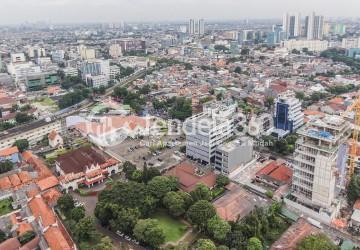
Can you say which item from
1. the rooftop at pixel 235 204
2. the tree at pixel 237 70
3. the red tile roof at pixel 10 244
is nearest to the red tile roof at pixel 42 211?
the red tile roof at pixel 10 244

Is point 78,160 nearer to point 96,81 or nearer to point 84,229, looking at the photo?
point 84,229

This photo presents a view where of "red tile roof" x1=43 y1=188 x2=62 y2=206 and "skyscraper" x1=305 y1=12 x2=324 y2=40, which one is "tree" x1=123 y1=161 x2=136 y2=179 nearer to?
"red tile roof" x1=43 y1=188 x2=62 y2=206

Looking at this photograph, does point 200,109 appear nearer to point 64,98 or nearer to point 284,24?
point 64,98

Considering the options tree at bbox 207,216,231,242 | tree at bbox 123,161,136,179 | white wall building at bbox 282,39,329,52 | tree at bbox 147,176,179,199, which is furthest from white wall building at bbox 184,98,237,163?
white wall building at bbox 282,39,329,52

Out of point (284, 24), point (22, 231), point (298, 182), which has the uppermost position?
point (284, 24)

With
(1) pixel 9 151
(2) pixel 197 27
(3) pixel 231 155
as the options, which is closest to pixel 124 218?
(3) pixel 231 155

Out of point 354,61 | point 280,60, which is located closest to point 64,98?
point 280,60

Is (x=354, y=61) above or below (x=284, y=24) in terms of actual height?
below
